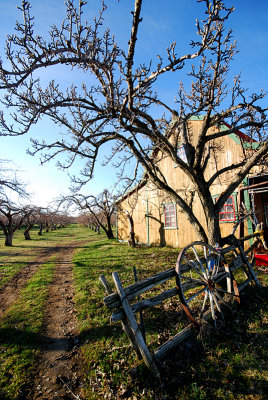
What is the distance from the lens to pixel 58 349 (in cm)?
456

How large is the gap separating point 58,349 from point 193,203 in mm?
10705

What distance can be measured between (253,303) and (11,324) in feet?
23.9

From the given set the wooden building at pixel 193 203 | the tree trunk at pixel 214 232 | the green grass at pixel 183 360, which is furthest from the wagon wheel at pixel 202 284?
the wooden building at pixel 193 203

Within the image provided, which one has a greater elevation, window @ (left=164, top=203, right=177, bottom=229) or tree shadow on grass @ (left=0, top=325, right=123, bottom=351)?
window @ (left=164, top=203, right=177, bottom=229)

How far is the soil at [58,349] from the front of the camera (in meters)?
3.51

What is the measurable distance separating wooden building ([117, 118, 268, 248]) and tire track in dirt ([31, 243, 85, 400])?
644 cm

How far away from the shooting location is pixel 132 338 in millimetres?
3658

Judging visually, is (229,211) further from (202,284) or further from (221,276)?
(202,284)

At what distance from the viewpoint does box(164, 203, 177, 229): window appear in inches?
572

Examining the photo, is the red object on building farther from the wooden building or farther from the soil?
the soil

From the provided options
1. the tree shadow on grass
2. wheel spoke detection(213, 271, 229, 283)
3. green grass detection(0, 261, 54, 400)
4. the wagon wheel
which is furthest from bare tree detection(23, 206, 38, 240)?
wheel spoke detection(213, 271, 229, 283)

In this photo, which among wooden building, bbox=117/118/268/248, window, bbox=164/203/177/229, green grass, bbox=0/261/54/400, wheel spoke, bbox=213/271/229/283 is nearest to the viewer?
green grass, bbox=0/261/54/400

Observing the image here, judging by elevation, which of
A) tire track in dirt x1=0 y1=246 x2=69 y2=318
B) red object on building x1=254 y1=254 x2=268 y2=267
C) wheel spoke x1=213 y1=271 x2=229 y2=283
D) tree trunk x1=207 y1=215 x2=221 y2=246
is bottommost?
tire track in dirt x1=0 y1=246 x2=69 y2=318

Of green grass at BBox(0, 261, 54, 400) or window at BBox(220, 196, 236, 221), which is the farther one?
window at BBox(220, 196, 236, 221)
